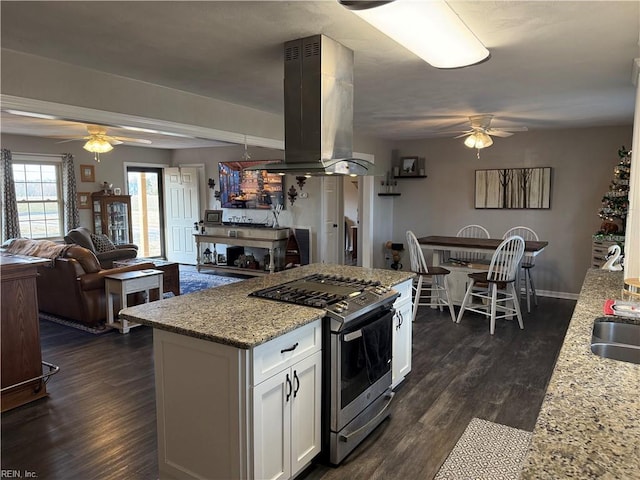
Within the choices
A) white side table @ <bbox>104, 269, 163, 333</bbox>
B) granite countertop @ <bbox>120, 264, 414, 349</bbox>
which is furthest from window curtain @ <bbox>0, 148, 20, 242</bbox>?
granite countertop @ <bbox>120, 264, 414, 349</bbox>

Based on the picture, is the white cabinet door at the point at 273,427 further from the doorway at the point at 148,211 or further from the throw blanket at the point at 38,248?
the doorway at the point at 148,211

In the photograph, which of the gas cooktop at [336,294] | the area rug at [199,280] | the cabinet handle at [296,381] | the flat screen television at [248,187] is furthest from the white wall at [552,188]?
the cabinet handle at [296,381]

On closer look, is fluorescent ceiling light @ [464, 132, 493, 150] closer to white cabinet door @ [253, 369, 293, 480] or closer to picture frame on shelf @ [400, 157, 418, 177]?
picture frame on shelf @ [400, 157, 418, 177]

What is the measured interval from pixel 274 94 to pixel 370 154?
3045 millimetres

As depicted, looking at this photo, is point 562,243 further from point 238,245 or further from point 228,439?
point 228,439

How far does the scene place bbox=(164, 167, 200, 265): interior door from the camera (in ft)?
29.2

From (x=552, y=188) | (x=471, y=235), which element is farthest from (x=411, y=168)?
(x=552, y=188)

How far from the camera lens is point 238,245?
784 cm

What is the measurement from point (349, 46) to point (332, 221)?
17.4ft

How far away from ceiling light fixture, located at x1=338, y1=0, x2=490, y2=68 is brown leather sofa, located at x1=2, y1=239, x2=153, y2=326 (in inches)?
160

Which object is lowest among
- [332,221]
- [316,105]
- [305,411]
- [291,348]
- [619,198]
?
[305,411]

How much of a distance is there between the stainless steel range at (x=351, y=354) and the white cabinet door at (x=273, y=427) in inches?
12.6

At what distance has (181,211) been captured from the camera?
359 inches

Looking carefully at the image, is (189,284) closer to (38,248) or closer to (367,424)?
(38,248)
